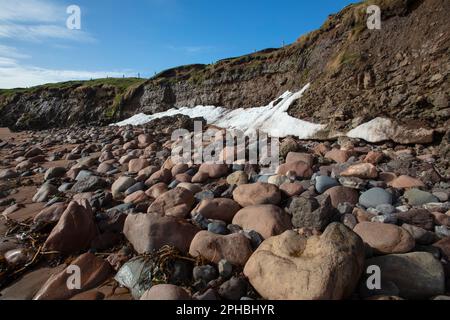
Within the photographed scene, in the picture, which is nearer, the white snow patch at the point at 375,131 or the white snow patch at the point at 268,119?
the white snow patch at the point at 375,131

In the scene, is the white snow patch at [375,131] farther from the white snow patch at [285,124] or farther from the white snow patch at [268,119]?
the white snow patch at [268,119]

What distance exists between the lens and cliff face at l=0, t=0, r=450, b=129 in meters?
6.01

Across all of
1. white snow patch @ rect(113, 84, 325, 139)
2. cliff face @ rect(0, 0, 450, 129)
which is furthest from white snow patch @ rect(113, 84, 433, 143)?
cliff face @ rect(0, 0, 450, 129)

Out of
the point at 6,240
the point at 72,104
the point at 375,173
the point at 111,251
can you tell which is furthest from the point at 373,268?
the point at 72,104

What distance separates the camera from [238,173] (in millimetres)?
5016

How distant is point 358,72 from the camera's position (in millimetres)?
7527

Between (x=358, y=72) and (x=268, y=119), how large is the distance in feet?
10.1

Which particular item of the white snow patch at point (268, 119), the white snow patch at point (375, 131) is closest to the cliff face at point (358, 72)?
the white snow patch at point (375, 131)

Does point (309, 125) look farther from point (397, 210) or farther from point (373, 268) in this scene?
point (373, 268)

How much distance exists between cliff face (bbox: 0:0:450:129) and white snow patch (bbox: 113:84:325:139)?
0.41 m

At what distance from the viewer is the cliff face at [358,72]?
6012mm

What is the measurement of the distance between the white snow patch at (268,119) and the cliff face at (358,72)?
1.35 feet

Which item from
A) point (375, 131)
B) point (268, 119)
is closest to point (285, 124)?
point (268, 119)
